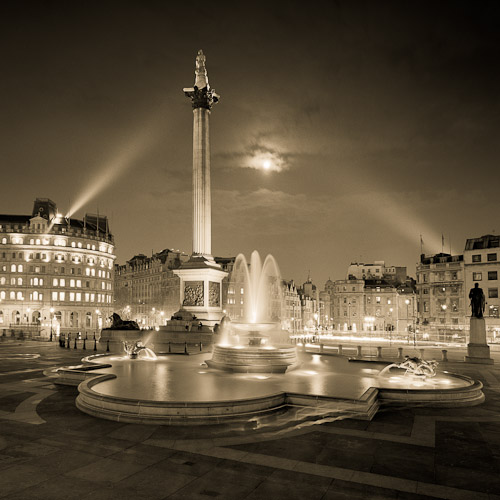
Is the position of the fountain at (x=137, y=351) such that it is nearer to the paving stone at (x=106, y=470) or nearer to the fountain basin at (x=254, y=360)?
the fountain basin at (x=254, y=360)

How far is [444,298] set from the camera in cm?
8306

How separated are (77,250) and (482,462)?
110 m

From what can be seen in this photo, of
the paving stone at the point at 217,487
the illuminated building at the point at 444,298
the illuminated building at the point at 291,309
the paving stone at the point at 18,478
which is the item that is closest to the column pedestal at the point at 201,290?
the paving stone at the point at 18,478

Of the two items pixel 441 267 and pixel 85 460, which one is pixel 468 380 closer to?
pixel 85 460

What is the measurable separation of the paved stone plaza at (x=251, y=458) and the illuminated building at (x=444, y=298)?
70526 millimetres

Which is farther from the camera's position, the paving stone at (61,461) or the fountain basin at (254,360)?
the fountain basin at (254,360)

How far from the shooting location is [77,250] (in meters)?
109

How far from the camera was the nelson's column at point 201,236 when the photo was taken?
128ft

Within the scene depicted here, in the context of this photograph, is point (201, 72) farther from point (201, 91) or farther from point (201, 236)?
point (201, 236)

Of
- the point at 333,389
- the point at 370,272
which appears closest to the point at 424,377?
the point at 333,389

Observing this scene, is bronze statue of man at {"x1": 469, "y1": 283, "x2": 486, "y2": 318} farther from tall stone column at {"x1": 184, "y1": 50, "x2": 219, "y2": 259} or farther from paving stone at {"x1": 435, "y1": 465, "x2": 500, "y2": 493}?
paving stone at {"x1": 435, "y1": 465, "x2": 500, "y2": 493}

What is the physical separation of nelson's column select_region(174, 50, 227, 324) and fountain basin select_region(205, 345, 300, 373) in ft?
55.0

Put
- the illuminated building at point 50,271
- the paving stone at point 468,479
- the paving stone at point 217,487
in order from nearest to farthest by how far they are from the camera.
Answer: the paving stone at point 217,487 < the paving stone at point 468,479 < the illuminated building at point 50,271

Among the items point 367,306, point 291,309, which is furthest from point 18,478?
point 291,309
